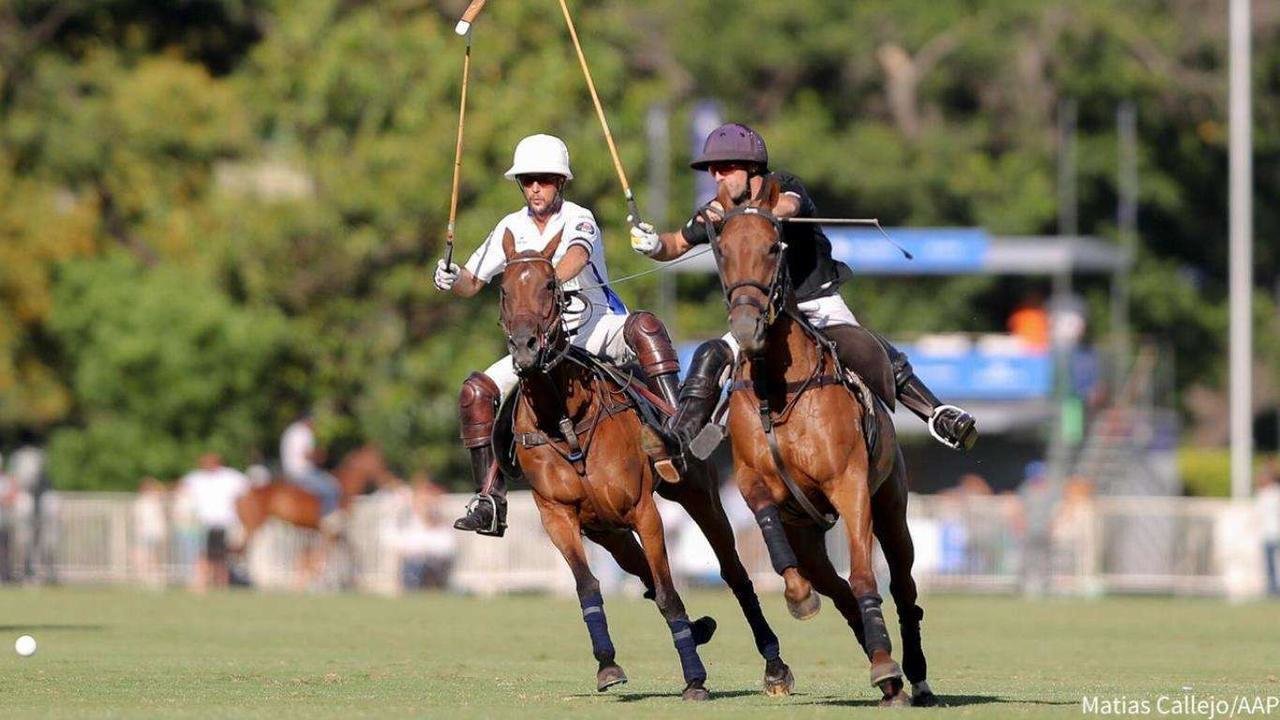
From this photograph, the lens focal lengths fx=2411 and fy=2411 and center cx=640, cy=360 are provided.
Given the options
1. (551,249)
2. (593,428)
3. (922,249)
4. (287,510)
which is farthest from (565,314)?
(922,249)

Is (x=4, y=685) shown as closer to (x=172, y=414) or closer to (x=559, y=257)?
(x=559, y=257)

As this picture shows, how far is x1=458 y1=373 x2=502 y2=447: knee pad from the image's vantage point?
47.6ft

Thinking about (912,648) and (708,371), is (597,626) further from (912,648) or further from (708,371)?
(912,648)

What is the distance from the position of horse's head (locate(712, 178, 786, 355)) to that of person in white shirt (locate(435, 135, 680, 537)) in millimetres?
1591

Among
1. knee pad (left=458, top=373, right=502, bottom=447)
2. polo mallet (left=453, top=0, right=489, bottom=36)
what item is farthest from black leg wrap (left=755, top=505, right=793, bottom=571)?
polo mallet (left=453, top=0, right=489, bottom=36)

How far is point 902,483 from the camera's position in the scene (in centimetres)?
1373

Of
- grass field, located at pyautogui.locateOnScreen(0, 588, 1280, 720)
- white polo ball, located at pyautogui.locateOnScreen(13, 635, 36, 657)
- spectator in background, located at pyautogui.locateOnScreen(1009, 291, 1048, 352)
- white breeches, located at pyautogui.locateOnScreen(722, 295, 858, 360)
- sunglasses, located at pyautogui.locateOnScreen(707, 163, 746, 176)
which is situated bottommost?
grass field, located at pyautogui.locateOnScreen(0, 588, 1280, 720)

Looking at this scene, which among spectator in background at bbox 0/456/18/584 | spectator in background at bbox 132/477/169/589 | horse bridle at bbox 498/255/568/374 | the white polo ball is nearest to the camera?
horse bridle at bbox 498/255/568/374

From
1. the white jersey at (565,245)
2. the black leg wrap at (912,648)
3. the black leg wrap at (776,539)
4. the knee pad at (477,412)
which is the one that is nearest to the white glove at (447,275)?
the white jersey at (565,245)

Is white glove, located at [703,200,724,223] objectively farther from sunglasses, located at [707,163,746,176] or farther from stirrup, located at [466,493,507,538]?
stirrup, located at [466,493,507,538]

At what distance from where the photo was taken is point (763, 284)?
1250 cm

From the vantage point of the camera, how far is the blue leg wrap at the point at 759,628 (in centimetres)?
1416

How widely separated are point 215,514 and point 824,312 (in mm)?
23512

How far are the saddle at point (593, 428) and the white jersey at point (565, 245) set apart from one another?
0.44 m
